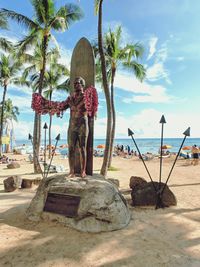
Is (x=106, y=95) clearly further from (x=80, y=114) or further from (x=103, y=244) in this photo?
(x=103, y=244)

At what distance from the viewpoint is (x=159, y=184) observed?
610cm

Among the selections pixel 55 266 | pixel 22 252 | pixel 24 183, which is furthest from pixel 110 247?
pixel 24 183

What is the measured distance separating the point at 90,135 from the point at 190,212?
329 centimetres

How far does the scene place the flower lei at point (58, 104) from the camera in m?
5.16

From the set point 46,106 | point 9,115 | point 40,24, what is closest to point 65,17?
point 40,24

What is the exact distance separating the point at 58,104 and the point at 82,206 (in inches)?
103

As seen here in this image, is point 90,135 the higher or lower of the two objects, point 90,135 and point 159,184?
the higher

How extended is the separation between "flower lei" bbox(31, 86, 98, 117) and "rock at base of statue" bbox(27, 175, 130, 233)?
174 cm

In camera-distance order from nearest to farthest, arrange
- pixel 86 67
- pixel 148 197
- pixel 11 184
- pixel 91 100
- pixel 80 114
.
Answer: pixel 80 114, pixel 91 100, pixel 86 67, pixel 148 197, pixel 11 184

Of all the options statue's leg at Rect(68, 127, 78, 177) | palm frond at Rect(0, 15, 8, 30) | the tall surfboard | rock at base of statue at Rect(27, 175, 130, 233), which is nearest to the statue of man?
statue's leg at Rect(68, 127, 78, 177)

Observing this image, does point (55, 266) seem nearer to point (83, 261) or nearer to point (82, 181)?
point (83, 261)

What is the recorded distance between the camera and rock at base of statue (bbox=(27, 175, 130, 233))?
4012mm

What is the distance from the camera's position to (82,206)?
4082 millimetres

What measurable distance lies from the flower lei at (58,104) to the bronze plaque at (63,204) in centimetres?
204
